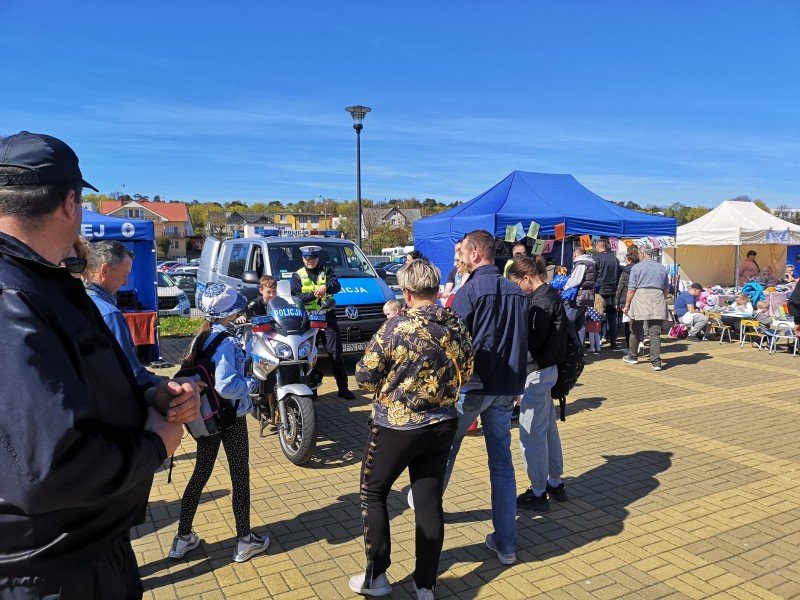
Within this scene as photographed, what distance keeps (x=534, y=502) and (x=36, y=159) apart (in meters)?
4.06

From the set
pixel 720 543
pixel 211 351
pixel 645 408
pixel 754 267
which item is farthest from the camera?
pixel 754 267

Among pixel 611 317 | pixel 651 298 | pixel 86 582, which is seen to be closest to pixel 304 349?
pixel 86 582

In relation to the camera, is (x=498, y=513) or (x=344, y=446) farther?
(x=344, y=446)

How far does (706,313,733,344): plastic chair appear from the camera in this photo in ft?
42.7

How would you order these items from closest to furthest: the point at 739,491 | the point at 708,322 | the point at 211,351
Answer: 1. the point at 211,351
2. the point at 739,491
3. the point at 708,322

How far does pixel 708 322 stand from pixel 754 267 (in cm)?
558

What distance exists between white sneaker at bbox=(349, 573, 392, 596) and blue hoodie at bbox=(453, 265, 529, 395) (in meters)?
1.20

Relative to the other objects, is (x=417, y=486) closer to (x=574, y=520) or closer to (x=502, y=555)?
(x=502, y=555)

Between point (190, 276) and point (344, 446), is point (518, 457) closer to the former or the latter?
point (344, 446)

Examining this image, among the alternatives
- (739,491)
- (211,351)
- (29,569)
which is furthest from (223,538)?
(739,491)

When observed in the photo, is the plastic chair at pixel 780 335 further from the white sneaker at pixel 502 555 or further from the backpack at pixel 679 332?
the white sneaker at pixel 502 555

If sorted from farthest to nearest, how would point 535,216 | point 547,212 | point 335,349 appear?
point 547,212 → point 535,216 → point 335,349

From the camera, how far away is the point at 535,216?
1189 centimetres

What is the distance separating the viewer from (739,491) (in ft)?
16.2
